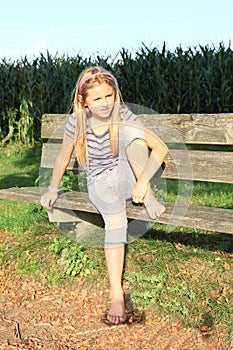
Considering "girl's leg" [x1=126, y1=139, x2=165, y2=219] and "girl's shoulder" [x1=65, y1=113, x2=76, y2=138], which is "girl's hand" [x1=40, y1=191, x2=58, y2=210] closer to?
"girl's shoulder" [x1=65, y1=113, x2=76, y2=138]

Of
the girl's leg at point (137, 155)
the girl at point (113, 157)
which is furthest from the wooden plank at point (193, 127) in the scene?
the girl's leg at point (137, 155)

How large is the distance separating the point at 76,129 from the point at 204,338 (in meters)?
1.57

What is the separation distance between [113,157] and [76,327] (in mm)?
1125

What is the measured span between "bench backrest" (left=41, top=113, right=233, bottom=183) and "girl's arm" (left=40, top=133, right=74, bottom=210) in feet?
2.41

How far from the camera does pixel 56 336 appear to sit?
11.8ft

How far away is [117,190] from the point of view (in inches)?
148

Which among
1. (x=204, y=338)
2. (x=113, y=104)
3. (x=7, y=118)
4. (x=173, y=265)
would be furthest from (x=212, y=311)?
(x=7, y=118)

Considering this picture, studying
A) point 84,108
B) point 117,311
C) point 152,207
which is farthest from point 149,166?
point 117,311

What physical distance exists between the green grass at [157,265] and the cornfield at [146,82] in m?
5.04

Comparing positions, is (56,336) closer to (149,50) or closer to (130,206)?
(130,206)

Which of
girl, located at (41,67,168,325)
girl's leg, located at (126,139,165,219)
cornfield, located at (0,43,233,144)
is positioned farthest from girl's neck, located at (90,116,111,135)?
cornfield, located at (0,43,233,144)

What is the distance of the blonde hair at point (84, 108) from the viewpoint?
362cm

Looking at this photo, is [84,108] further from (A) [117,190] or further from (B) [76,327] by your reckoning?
(B) [76,327]

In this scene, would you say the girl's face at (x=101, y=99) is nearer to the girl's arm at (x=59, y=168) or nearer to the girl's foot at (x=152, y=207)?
the girl's arm at (x=59, y=168)
